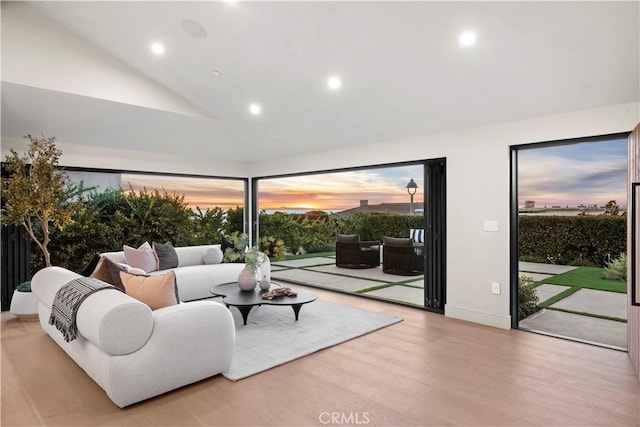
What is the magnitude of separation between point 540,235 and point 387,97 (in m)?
5.48

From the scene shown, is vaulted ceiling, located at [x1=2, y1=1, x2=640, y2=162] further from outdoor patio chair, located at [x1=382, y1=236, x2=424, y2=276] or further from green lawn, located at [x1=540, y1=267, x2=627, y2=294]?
green lawn, located at [x1=540, y1=267, x2=627, y2=294]

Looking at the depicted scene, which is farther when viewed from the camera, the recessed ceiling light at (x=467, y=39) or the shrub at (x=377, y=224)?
the shrub at (x=377, y=224)

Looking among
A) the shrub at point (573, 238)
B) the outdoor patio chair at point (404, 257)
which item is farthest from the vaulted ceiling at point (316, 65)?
the shrub at point (573, 238)

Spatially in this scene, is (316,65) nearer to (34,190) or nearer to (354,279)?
(34,190)

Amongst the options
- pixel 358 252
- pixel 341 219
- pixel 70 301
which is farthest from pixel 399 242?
pixel 70 301

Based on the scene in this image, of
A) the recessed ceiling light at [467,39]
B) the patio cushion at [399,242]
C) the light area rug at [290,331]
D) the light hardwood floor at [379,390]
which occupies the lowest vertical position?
the light hardwood floor at [379,390]

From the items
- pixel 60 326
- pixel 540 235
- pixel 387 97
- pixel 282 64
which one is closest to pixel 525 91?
pixel 387 97

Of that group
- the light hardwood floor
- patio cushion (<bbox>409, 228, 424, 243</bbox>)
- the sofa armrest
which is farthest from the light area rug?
patio cushion (<bbox>409, 228, 424, 243</bbox>)

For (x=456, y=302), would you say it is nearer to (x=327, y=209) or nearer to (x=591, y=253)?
(x=591, y=253)

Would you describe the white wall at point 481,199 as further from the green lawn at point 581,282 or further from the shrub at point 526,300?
the green lawn at point 581,282

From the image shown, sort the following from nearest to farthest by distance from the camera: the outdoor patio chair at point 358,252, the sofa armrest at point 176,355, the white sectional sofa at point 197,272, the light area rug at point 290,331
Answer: the sofa armrest at point 176,355 < the light area rug at point 290,331 < the white sectional sofa at point 197,272 < the outdoor patio chair at point 358,252

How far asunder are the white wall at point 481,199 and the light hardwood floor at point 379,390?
2.46 feet

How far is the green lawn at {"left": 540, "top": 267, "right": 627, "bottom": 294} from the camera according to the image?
245 inches
